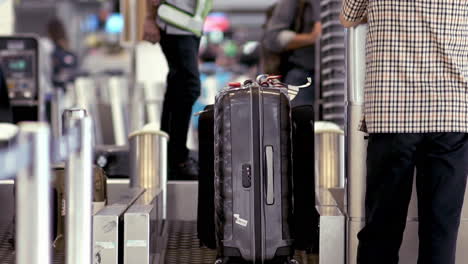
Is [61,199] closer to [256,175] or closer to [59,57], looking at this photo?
[256,175]

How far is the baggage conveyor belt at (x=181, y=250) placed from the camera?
423cm

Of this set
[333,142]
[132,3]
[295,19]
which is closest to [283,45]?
[295,19]

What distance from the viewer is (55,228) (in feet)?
14.6

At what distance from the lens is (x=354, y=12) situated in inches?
144

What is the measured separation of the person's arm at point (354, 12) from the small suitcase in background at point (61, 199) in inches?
61.3

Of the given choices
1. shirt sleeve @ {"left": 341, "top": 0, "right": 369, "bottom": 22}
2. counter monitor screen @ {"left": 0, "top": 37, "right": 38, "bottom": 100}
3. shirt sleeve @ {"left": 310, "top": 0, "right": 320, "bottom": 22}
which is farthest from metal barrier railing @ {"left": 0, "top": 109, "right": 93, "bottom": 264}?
counter monitor screen @ {"left": 0, "top": 37, "right": 38, "bottom": 100}

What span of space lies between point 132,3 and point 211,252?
130 inches

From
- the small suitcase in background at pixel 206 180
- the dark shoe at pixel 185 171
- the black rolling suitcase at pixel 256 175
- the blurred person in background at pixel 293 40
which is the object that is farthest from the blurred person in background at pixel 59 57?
the black rolling suitcase at pixel 256 175

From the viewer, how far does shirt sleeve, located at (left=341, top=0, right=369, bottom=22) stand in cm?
361

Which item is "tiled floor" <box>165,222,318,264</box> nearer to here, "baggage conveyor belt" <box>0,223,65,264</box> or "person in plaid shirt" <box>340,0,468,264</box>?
"baggage conveyor belt" <box>0,223,65,264</box>

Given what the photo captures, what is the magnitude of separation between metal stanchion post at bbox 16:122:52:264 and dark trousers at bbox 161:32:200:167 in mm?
3176

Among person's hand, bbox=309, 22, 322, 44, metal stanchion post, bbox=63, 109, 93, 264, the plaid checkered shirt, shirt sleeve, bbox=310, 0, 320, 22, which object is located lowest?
metal stanchion post, bbox=63, 109, 93, 264

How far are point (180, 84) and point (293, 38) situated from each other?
961 mm

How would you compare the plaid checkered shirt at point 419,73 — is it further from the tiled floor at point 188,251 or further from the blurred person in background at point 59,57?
the blurred person in background at point 59,57
